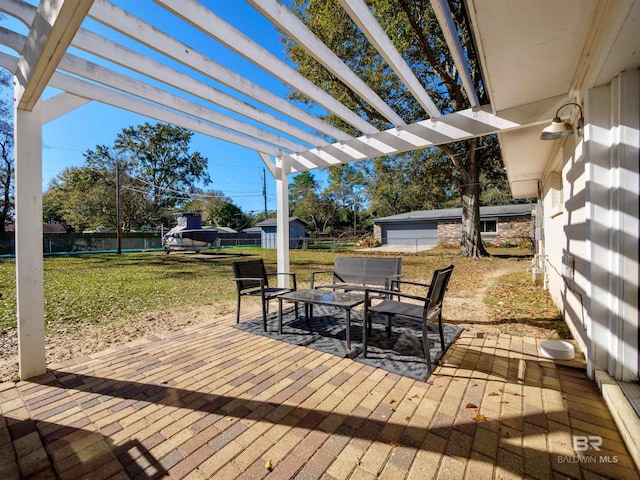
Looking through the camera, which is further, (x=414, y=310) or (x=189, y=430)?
(x=414, y=310)

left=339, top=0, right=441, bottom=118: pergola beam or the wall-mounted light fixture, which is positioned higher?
left=339, top=0, right=441, bottom=118: pergola beam

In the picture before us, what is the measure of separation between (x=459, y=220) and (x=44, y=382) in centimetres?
2243

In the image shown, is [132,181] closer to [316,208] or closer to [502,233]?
[316,208]

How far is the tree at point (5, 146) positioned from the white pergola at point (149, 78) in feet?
54.9

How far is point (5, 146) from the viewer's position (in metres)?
16.0

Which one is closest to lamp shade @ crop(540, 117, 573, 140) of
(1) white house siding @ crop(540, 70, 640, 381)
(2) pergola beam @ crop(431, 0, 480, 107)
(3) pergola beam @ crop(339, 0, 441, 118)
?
(1) white house siding @ crop(540, 70, 640, 381)

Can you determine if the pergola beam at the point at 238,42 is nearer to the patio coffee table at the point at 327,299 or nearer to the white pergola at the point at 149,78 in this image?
the white pergola at the point at 149,78

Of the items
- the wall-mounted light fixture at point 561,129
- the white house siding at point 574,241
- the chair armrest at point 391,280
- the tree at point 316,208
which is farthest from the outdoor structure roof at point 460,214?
the wall-mounted light fixture at point 561,129

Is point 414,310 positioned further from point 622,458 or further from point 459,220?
point 459,220

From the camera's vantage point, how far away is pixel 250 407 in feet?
7.07

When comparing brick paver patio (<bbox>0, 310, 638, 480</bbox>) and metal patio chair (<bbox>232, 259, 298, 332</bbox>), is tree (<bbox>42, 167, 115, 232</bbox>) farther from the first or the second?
brick paver patio (<bbox>0, 310, 638, 480</bbox>)

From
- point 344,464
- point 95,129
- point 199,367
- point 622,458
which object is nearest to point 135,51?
point 199,367

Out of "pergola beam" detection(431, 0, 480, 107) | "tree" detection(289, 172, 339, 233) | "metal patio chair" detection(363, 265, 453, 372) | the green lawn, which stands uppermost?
"tree" detection(289, 172, 339, 233)

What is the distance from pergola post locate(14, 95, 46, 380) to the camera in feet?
8.25
